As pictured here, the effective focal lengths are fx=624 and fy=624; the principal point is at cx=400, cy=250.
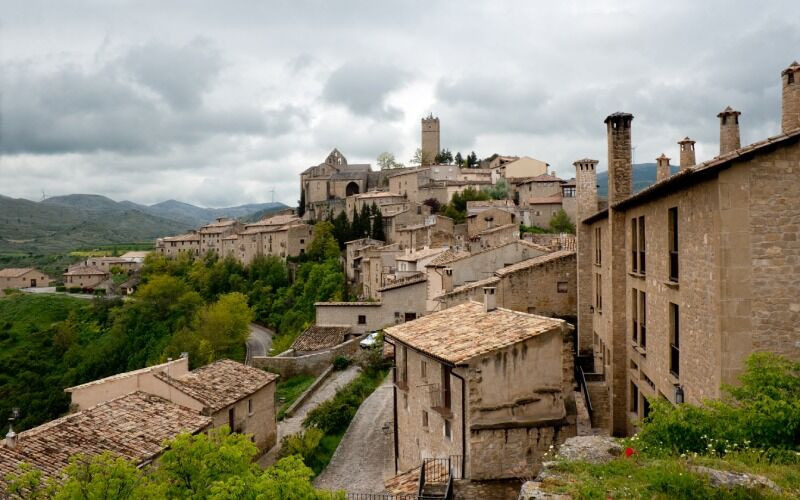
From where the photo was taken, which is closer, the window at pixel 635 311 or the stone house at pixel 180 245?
the window at pixel 635 311

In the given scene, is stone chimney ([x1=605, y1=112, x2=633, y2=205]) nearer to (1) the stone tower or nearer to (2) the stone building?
(2) the stone building

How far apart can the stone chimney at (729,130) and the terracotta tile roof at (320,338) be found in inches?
1025

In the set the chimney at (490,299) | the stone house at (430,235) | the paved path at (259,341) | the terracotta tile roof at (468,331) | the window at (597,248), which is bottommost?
the paved path at (259,341)

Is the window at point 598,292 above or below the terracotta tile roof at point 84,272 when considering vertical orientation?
above

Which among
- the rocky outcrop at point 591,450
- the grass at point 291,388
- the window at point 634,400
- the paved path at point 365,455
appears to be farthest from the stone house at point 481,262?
the rocky outcrop at point 591,450

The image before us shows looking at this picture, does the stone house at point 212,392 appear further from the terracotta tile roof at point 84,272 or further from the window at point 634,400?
the terracotta tile roof at point 84,272

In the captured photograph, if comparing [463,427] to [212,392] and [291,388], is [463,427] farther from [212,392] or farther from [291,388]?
[291,388]

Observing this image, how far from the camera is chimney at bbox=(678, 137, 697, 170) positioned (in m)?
19.5

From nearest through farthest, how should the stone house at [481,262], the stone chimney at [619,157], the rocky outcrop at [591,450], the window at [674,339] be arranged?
the rocky outcrop at [591,450] < the window at [674,339] < the stone chimney at [619,157] < the stone house at [481,262]

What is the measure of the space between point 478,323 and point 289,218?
279 feet

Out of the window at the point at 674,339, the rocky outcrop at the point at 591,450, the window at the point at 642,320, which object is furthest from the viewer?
the window at the point at 642,320

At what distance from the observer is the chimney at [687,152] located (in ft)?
64.1

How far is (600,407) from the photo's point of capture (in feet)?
61.5

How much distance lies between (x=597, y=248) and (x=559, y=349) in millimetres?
8543
